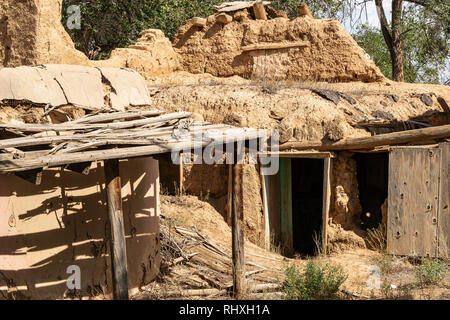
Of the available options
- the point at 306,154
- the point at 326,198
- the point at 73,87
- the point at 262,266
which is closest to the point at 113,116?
the point at 73,87

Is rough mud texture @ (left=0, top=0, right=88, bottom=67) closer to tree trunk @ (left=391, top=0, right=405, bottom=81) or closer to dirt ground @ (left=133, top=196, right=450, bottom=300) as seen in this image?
dirt ground @ (left=133, top=196, right=450, bottom=300)

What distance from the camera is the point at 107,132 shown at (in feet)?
20.1

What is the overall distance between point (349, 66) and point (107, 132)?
24.4 feet

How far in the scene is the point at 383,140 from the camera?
350 inches

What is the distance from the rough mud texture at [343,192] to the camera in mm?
9438

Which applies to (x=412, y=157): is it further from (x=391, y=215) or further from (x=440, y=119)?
(x=440, y=119)

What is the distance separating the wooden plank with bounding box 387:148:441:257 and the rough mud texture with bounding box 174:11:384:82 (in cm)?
391

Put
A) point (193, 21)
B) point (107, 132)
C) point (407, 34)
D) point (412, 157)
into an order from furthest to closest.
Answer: point (407, 34) < point (193, 21) < point (412, 157) < point (107, 132)

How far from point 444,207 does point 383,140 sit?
4.67 ft

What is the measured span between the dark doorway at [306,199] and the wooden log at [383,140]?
9.29 ft

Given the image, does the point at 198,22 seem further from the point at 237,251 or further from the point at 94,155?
the point at 94,155

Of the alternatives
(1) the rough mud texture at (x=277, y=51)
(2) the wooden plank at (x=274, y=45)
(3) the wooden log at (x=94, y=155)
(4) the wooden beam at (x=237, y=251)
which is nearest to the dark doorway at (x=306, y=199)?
(1) the rough mud texture at (x=277, y=51)

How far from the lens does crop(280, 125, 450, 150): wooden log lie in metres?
8.56
